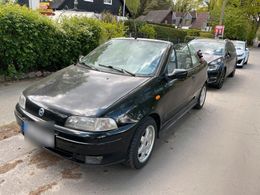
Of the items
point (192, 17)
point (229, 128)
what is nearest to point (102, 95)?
point (229, 128)

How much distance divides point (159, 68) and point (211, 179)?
1.64 m

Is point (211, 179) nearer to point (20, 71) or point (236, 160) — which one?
point (236, 160)

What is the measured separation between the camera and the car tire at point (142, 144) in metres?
3.08

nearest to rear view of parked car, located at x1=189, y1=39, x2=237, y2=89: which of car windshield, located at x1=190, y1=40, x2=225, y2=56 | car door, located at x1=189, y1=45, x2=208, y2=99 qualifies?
car windshield, located at x1=190, y1=40, x2=225, y2=56

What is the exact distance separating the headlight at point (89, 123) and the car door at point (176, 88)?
3.52 feet

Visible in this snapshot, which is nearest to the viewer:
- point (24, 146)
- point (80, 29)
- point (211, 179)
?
point (211, 179)

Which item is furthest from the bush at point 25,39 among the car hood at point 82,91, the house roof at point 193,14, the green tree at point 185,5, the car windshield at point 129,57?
the house roof at point 193,14

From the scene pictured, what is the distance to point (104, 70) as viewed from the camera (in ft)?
12.4

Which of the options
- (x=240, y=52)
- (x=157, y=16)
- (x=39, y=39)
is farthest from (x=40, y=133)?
(x=157, y=16)

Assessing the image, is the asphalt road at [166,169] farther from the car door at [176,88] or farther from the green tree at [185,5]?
the green tree at [185,5]

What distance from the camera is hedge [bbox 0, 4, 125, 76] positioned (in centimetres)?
589

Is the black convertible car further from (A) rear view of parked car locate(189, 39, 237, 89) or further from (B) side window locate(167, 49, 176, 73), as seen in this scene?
(A) rear view of parked car locate(189, 39, 237, 89)

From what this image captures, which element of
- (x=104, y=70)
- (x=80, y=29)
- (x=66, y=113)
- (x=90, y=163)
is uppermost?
(x=80, y=29)

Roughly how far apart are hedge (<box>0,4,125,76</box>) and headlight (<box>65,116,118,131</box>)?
13.1 ft
